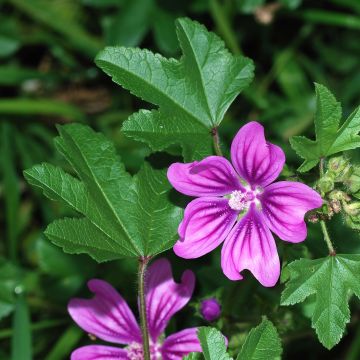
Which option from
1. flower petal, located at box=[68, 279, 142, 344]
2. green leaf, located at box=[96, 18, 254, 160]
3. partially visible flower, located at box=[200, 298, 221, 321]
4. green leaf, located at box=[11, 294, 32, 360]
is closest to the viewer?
green leaf, located at box=[96, 18, 254, 160]

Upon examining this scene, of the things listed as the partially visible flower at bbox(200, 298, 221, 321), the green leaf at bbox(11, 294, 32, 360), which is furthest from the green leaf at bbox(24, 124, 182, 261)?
the green leaf at bbox(11, 294, 32, 360)

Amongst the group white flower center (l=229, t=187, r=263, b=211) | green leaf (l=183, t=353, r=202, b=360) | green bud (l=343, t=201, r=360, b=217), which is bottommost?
green leaf (l=183, t=353, r=202, b=360)

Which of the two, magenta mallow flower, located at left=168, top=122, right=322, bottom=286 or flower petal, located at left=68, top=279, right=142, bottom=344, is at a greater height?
magenta mallow flower, located at left=168, top=122, right=322, bottom=286

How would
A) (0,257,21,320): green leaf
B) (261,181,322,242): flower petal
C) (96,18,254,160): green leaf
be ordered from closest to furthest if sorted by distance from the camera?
(261,181,322,242): flower petal → (96,18,254,160): green leaf → (0,257,21,320): green leaf

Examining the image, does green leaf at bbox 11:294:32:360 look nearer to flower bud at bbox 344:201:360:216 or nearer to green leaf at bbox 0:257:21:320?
green leaf at bbox 0:257:21:320

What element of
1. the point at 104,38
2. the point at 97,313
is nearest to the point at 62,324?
the point at 97,313

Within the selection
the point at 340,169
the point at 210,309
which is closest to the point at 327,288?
the point at 340,169

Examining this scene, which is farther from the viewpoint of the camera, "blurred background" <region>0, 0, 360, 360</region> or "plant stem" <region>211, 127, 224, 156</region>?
"blurred background" <region>0, 0, 360, 360</region>

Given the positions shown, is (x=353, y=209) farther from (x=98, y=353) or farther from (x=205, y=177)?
(x=98, y=353)
